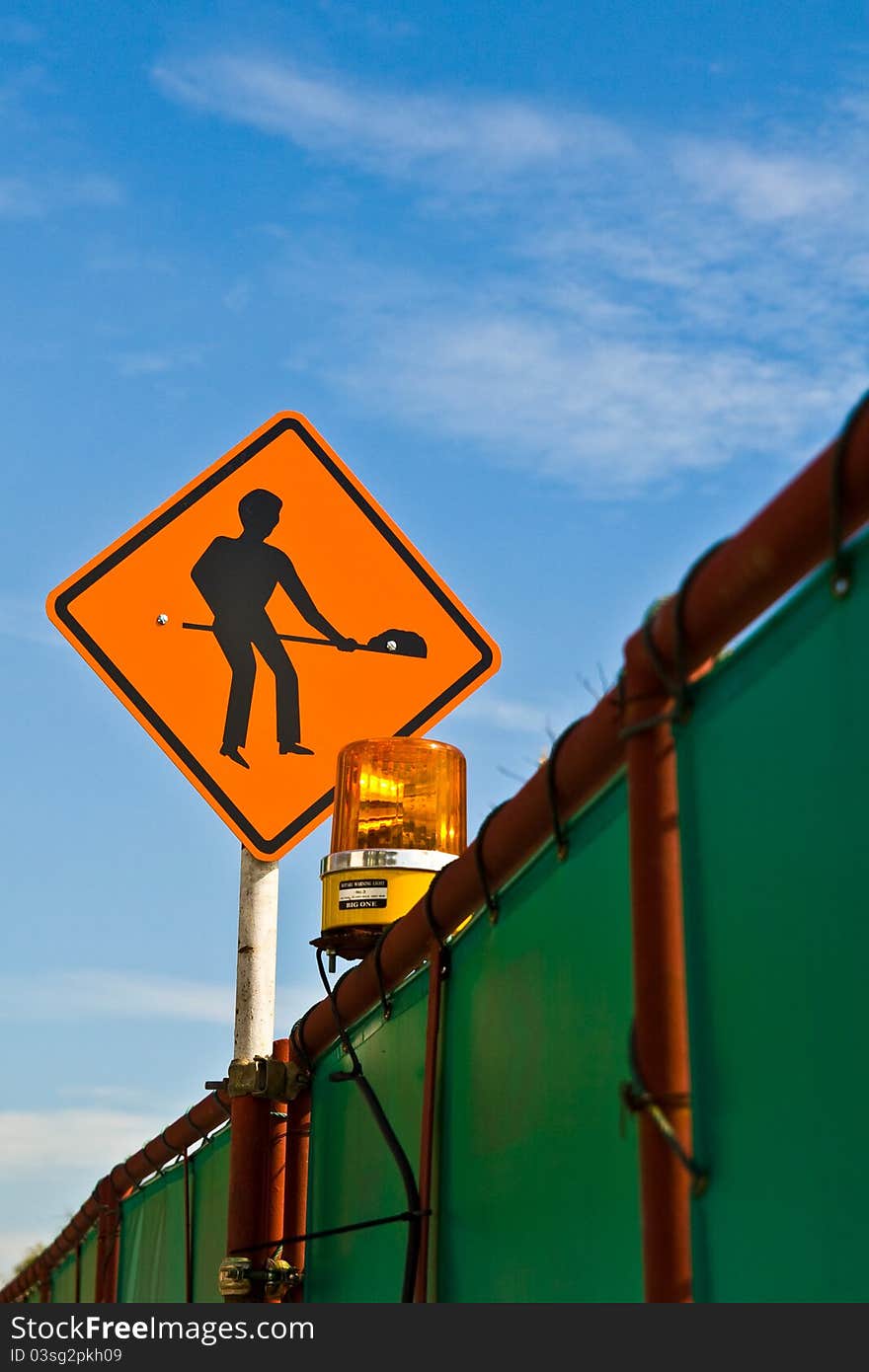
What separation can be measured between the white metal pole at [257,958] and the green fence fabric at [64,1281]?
4.83 m

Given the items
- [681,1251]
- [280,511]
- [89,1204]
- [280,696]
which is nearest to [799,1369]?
[681,1251]

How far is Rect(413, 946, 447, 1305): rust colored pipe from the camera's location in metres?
2.88

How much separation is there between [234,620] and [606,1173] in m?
2.64

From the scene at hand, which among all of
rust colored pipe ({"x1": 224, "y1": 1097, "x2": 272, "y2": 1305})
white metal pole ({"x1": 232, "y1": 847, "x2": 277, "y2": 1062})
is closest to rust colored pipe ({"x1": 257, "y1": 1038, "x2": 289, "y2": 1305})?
rust colored pipe ({"x1": 224, "y1": 1097, "x2": 272, "y2": 1305})

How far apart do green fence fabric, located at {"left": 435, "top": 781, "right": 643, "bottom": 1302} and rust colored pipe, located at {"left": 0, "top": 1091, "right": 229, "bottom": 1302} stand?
6.25 ft

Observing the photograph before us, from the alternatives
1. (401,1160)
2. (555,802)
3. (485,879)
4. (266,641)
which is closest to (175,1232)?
(266,641)

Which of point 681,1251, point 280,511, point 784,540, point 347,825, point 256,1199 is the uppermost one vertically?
point 280,511

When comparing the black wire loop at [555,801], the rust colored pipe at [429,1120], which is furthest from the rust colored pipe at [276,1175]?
the black wire loop at [555,801]

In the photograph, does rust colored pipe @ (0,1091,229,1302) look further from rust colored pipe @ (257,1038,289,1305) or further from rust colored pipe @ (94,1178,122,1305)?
rust colored pipe @ (257,1038,289,1305)

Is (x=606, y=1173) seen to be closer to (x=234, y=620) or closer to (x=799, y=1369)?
(x=799, y=1369)

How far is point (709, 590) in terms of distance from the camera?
1724 mm

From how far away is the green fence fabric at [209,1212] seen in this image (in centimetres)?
479

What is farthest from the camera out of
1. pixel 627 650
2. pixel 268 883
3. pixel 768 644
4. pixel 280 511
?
pixel 280 511

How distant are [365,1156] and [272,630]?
4.86 ft
